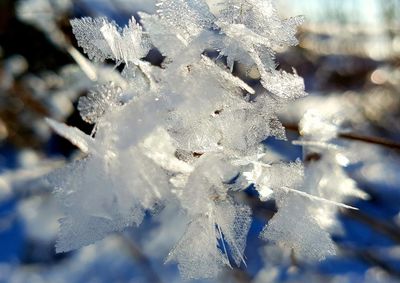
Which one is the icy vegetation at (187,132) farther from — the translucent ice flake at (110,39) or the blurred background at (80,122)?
the blurred background at (80,122)

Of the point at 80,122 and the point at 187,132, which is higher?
the point at 187,132

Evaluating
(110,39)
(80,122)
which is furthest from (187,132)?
(80,122)

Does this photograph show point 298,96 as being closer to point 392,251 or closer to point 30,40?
point 392,251

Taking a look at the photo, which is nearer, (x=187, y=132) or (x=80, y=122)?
(x=187, y=132)

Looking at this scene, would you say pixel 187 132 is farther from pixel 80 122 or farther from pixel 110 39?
pixel 80 122
